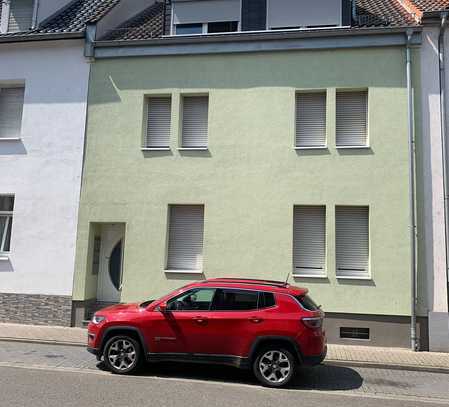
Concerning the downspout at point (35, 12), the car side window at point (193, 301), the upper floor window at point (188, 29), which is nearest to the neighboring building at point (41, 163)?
the downspout at point (35, 12)

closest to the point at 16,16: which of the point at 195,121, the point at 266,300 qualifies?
the point at 195,121

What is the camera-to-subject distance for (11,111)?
525 inches

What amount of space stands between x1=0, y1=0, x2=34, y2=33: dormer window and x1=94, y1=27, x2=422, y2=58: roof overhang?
10.6ft

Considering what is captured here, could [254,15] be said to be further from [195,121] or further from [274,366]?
[274,366]

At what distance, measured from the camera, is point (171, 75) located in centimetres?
1240

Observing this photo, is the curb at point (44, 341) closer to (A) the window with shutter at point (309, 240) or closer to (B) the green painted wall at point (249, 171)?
(B) the green painted wall at point (249, 171)

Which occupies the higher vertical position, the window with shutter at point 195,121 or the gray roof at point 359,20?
the gray roof at point 359,20

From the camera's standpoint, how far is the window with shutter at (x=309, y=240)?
36.8ft

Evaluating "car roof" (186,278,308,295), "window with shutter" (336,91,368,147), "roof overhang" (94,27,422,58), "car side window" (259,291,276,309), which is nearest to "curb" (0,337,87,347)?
"car roof" (186,278,308,295)

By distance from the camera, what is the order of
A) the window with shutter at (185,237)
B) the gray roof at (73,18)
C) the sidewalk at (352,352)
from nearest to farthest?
1. the sidewalk at (352,352)
2. the window with shutter at (185,237)
3. the gray roof at (73,18)

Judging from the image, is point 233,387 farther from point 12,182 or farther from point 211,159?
point 12,182

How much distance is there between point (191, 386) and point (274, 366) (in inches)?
54.0

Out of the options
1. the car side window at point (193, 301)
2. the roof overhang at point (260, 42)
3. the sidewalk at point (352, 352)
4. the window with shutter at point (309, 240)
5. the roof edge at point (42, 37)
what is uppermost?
the roof edge at point (42, 37)

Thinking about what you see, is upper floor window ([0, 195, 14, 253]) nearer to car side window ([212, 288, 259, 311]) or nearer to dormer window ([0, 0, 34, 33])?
dormer window ([0, 0, 34, 33])
